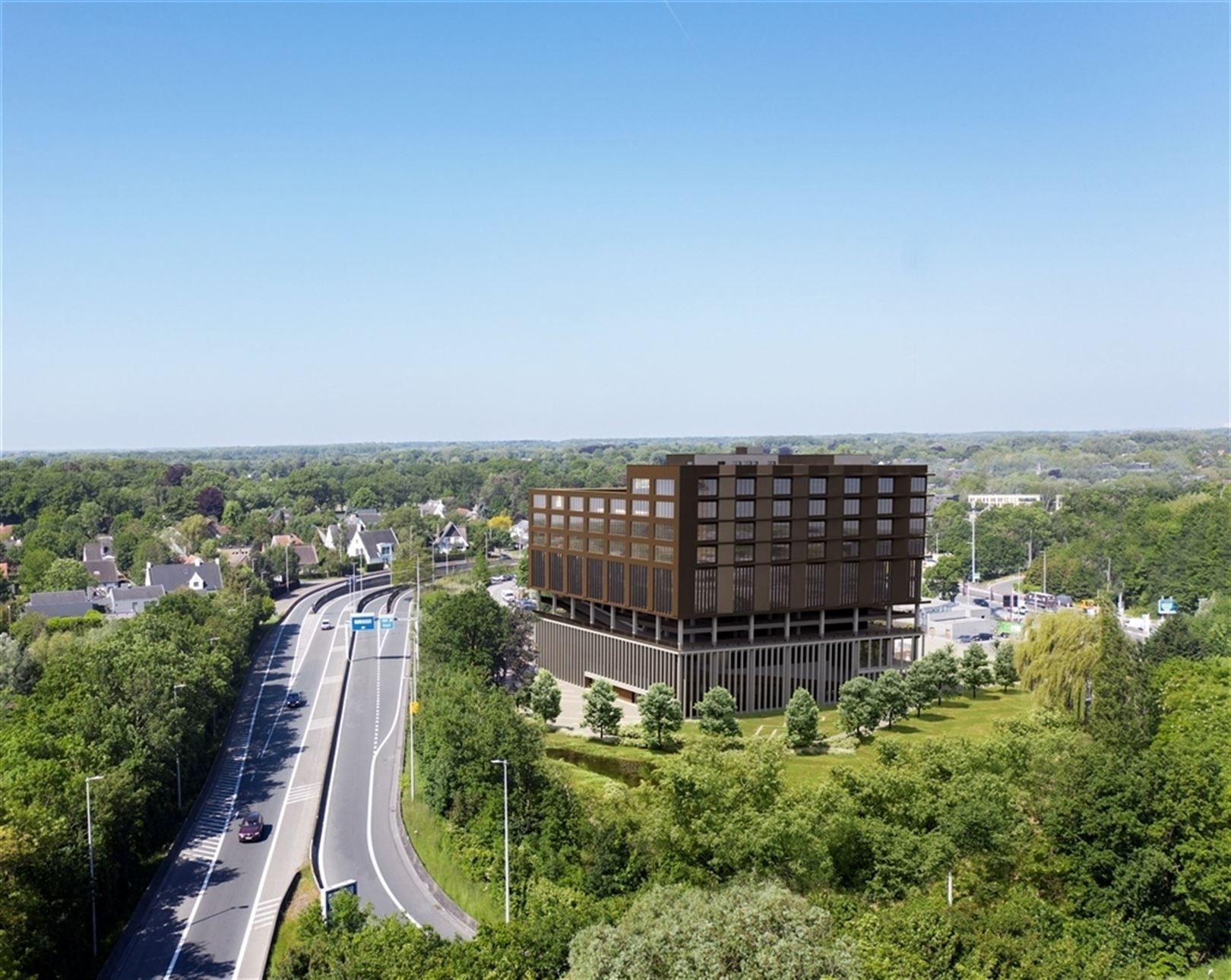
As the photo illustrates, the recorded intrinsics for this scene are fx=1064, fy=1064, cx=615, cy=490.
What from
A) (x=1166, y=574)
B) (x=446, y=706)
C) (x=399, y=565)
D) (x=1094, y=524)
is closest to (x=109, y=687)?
(x=446, y=706)

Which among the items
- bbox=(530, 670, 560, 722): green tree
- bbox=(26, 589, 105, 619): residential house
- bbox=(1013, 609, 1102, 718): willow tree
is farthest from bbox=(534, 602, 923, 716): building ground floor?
bbox=(26, 589, 105, 619): residential house

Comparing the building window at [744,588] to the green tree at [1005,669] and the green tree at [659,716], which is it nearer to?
the green tree at [659,716]

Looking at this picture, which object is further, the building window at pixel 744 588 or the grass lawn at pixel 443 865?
the building window at pixel 744 588

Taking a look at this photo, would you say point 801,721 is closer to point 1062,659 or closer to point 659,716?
point 659,716

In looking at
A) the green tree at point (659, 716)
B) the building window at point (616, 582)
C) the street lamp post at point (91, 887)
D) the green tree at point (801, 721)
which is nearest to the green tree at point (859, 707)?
the green tree at point (801, 721)

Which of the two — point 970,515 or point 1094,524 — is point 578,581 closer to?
point 1094,524

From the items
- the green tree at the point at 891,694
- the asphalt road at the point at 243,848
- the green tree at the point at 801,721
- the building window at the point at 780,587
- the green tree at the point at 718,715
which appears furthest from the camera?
the building window at the point at 780,587
